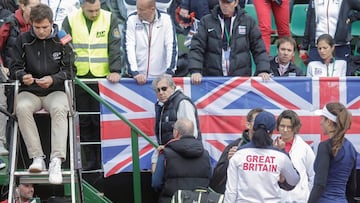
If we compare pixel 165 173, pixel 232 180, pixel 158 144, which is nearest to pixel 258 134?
pixel 232 180

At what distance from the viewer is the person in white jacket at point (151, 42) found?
11.2 meters

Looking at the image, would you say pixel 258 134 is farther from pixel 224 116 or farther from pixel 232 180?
pixel 224 116

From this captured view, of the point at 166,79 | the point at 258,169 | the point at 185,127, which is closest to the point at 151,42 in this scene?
the point at 166,79

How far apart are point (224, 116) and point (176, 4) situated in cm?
263

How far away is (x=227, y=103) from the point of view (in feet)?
36.5

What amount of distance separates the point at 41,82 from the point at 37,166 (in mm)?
853

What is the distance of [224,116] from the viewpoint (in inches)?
437

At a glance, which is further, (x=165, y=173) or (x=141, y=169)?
(x=141, y=169)

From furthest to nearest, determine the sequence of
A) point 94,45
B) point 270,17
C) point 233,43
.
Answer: point 270,17 → point 233,43 → point 94,45

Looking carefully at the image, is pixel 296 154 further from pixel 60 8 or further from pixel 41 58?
pixel 60 8

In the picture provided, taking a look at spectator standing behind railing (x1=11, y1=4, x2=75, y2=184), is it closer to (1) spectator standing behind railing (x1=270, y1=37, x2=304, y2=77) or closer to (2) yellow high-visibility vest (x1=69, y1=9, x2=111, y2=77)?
(2) yellow high-visibility vest (x1=69, y1=9, x2=111, y2=77)

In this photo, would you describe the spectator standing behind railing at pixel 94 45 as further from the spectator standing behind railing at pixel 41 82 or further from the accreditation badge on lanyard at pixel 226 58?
the spectator standing behind railing at pixel 41 82

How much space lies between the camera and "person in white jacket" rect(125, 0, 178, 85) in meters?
11.2

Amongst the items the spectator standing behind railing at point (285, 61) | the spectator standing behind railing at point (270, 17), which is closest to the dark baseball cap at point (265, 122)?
the spectator standing behind railing at point (285, 61)
